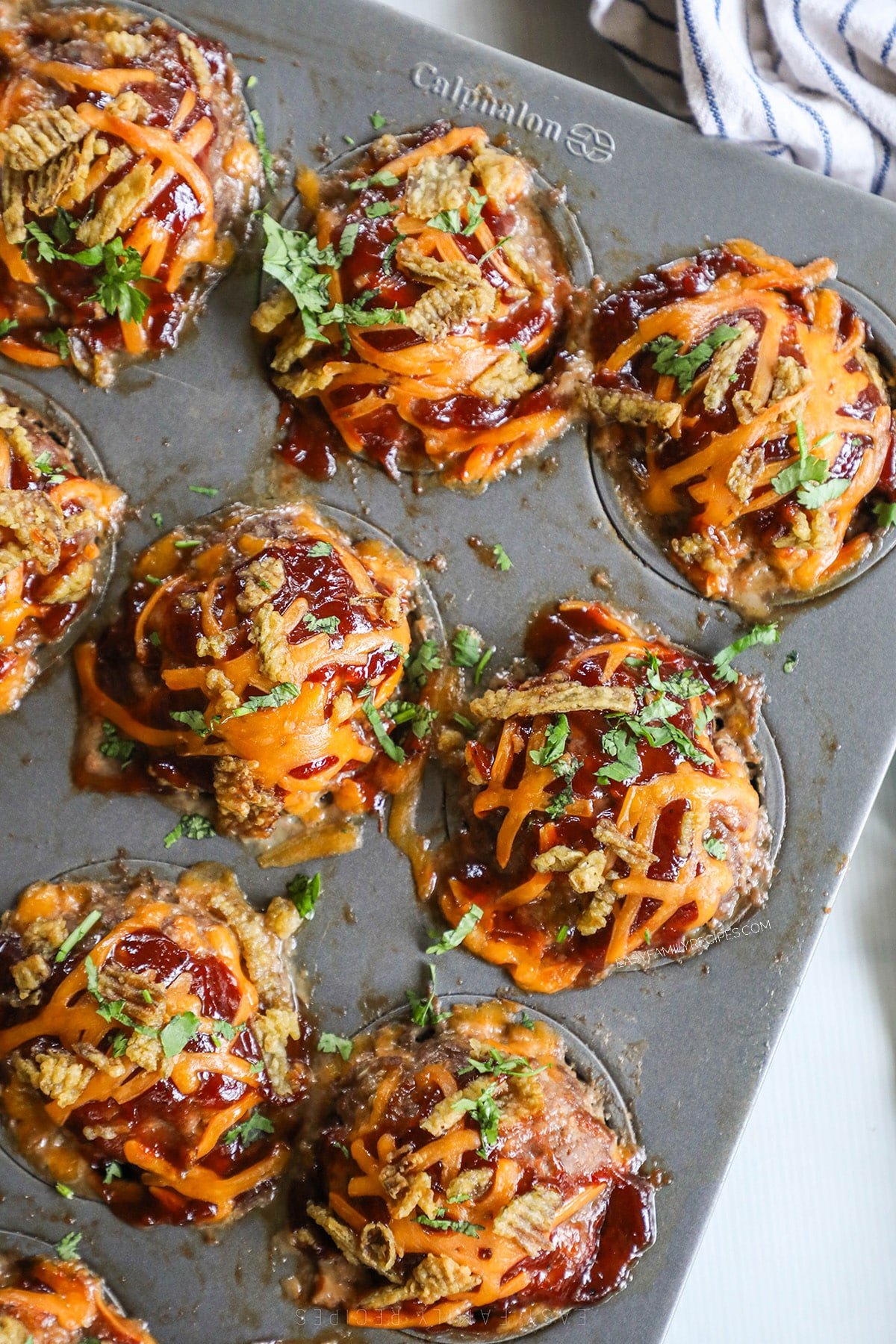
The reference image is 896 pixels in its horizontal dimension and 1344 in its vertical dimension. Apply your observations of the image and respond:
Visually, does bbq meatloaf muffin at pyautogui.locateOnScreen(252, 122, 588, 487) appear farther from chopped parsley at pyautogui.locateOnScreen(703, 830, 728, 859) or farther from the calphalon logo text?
chopped parsley at pyautogui.locateOnScreen(703, 830, 728, 859)

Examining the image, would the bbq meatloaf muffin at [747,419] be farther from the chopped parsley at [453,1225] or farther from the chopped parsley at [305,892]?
the chopped parsley at [453,1225]

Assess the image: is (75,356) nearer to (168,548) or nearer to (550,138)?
(168,548)

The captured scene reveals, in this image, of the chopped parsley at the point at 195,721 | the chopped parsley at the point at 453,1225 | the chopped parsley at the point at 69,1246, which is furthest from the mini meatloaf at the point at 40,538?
the chopped parsley at the point at 453,1225

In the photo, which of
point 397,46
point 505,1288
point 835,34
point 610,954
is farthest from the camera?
point 835,34

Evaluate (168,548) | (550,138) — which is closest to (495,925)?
(168,548)

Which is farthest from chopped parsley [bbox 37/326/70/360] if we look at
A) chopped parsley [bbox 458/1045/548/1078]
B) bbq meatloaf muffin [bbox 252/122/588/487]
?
chopped parsley [bbox 458/1045/548/1078]

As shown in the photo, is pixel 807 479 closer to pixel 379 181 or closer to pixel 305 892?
pixel 379 181
